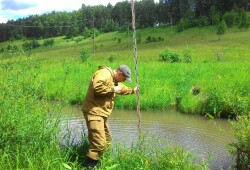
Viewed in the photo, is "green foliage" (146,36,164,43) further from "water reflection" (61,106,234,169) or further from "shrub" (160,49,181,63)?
"water reflection" (61,106,234,169)

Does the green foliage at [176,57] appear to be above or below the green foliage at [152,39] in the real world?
below

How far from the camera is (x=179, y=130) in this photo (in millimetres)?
12844

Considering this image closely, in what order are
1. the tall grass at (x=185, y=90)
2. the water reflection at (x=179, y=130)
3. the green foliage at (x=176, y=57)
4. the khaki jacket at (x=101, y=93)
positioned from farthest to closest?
the green foliage at (x=176, y=57), the tall grass at (x=185, y=90), the water reflection at (x=179, y=130), the khaki jacket at (x=101, y=93)

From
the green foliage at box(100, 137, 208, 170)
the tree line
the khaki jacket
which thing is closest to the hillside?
the tree line

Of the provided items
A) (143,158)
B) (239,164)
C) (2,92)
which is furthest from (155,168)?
(2,92)

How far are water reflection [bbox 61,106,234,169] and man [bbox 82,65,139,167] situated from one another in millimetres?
1695

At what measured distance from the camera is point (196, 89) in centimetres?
1850

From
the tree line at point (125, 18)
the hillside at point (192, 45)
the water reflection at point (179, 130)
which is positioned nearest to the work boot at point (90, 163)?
the water reflection at point (179, 130)

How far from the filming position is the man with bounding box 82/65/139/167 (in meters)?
6.86

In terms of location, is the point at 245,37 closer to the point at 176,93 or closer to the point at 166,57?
the point at 166,57

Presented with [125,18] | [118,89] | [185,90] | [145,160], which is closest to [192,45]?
[185,90]

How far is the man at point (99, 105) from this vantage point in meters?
6.86

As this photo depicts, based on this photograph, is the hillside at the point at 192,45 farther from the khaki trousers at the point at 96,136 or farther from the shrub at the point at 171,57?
the khaki trousers at the point at 96,136

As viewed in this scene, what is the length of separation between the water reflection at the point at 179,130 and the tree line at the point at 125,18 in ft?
188
